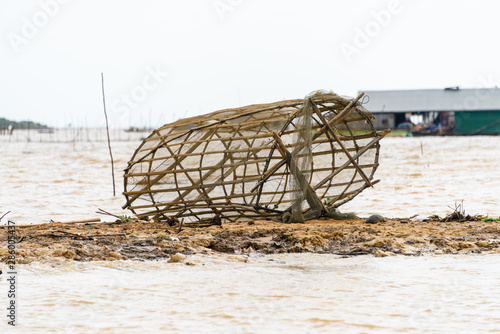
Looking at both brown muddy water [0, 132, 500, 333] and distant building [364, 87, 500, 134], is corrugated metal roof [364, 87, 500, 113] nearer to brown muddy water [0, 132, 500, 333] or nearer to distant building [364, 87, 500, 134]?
distant building [364, 87, 500, 134]

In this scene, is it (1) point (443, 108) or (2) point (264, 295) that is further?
(1) point (443, 108)

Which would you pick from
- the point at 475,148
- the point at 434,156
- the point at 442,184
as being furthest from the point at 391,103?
the point at 442,184

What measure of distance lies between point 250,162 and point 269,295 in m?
3.01

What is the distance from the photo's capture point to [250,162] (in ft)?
24.3

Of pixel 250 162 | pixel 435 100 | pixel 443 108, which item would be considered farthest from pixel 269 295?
pixel 435 100

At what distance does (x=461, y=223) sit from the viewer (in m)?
7.68

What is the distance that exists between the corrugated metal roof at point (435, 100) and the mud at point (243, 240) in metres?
30.0

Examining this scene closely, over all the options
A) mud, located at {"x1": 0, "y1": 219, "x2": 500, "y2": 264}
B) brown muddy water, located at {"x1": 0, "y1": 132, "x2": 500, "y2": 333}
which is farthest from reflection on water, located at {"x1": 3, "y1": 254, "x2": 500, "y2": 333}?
mud, located at {"x1": 0, "y1": 219, "x2": 500, "y2": 264}

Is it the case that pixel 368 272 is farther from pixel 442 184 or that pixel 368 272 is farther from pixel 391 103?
pixel 391 103

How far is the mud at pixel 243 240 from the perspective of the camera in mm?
6016

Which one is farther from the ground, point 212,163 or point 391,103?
point 391,103

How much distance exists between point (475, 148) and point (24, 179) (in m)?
16.8

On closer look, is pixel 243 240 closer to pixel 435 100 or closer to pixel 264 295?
pixel 264 295

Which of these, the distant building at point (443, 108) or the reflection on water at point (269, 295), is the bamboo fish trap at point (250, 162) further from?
the distant building at point (443, 108)
